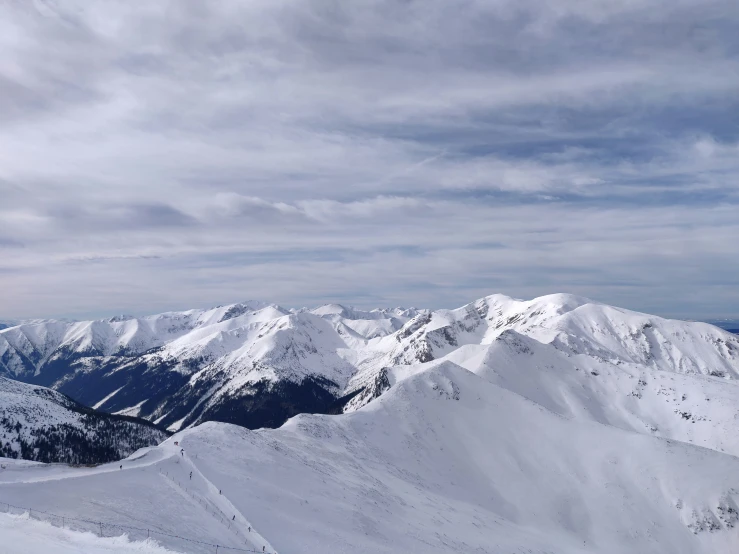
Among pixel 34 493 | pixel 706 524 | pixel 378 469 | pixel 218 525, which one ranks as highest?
pixel 34 493

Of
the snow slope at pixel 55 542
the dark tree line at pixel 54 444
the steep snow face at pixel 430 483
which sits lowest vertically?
the dark tree line at pixel 54 444

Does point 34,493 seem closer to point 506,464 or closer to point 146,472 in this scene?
point 146,472

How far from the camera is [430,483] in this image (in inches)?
4348

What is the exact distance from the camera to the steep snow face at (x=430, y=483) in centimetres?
5612

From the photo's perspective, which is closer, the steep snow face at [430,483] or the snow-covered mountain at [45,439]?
the steep snow face at [430,483]

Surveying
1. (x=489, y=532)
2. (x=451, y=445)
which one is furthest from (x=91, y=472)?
(x=451, y=445)

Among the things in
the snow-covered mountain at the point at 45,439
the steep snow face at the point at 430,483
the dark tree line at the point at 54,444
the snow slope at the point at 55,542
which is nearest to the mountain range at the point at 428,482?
the steep snow face at the point at 430,483

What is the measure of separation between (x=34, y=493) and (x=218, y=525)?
65.2 ft

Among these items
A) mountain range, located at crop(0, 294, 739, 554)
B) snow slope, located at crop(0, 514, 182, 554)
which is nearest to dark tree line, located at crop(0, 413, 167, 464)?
mountain range, located at crop(0, 294, 739, 554)

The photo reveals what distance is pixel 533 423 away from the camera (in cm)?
14712

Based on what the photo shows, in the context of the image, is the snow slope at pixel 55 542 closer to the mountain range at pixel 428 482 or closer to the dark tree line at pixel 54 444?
the mountain range at pixel 428 482

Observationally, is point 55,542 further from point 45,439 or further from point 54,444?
point 45,439

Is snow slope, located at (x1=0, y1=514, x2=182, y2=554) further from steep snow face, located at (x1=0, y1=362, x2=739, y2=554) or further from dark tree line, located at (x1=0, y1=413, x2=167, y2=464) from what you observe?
dark tree line, located at (x1=0, y1=413, x2=167, y2=464)

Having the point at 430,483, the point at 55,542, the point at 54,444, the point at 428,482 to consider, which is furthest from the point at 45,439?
the point at 55,542
